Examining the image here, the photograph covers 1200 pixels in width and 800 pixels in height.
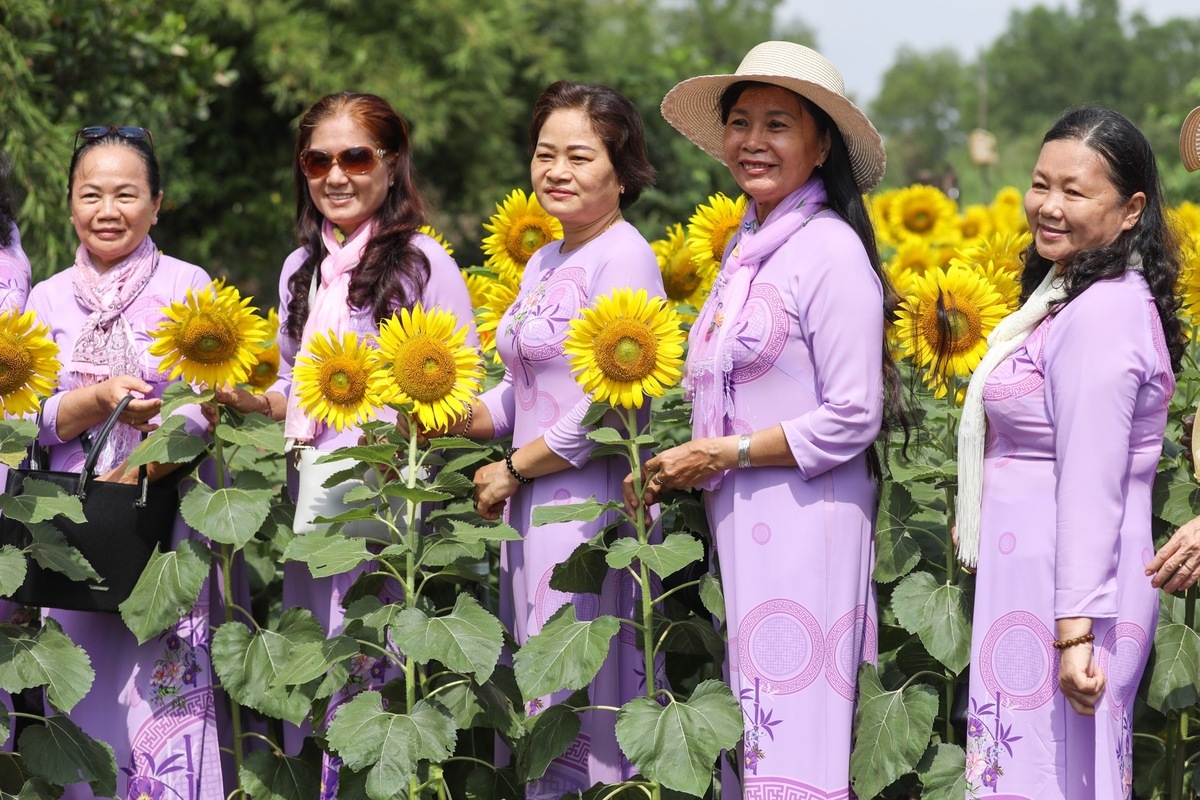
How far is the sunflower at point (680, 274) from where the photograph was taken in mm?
4762

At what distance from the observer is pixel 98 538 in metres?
3.84

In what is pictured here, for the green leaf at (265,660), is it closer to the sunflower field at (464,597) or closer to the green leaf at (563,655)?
the sunflower field at (464,597)

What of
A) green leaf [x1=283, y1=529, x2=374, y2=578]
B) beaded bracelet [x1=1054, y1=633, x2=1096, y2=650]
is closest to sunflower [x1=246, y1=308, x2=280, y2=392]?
green leaf [x1=283, y1=529, x2=374, y2=578]

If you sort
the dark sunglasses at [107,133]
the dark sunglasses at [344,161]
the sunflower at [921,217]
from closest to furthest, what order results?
1. the dark sunglasses at [344,161]
2. the dark sunglasses at [107,133]
3. the sunflower at [921,217]

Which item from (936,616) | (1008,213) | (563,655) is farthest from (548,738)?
(1008,213)

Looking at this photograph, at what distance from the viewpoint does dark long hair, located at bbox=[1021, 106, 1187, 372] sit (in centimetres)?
312

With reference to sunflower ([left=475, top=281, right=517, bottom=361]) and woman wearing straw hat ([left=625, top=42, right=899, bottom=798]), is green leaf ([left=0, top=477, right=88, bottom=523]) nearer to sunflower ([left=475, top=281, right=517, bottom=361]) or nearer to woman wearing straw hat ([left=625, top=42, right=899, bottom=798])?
sunflower ([left=475, top=281, right=517, bottom=361])

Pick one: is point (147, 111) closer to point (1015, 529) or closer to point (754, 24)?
point (1015, 529)

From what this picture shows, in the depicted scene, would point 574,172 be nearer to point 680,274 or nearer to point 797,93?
point 797,93

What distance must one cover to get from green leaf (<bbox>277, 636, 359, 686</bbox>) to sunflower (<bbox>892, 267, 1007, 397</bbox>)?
5.14 ft

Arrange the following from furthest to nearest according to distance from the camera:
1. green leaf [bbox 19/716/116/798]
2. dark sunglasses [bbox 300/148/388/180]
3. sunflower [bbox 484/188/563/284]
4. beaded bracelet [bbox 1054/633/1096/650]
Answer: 1. sunflower [bbox 484/188/563/284]
2. dark sunglasses [bbox 300/148/388/180]
3. green leaf [bbox 19/716/116/798]
4. beaded bracelet [bbox 1054/633/1096/650]

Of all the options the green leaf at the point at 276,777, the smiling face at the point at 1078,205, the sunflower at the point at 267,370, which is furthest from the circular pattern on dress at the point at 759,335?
the sunflower at the point at 267,370

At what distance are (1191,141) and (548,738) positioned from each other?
1.98 m

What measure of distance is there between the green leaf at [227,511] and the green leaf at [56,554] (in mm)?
274
